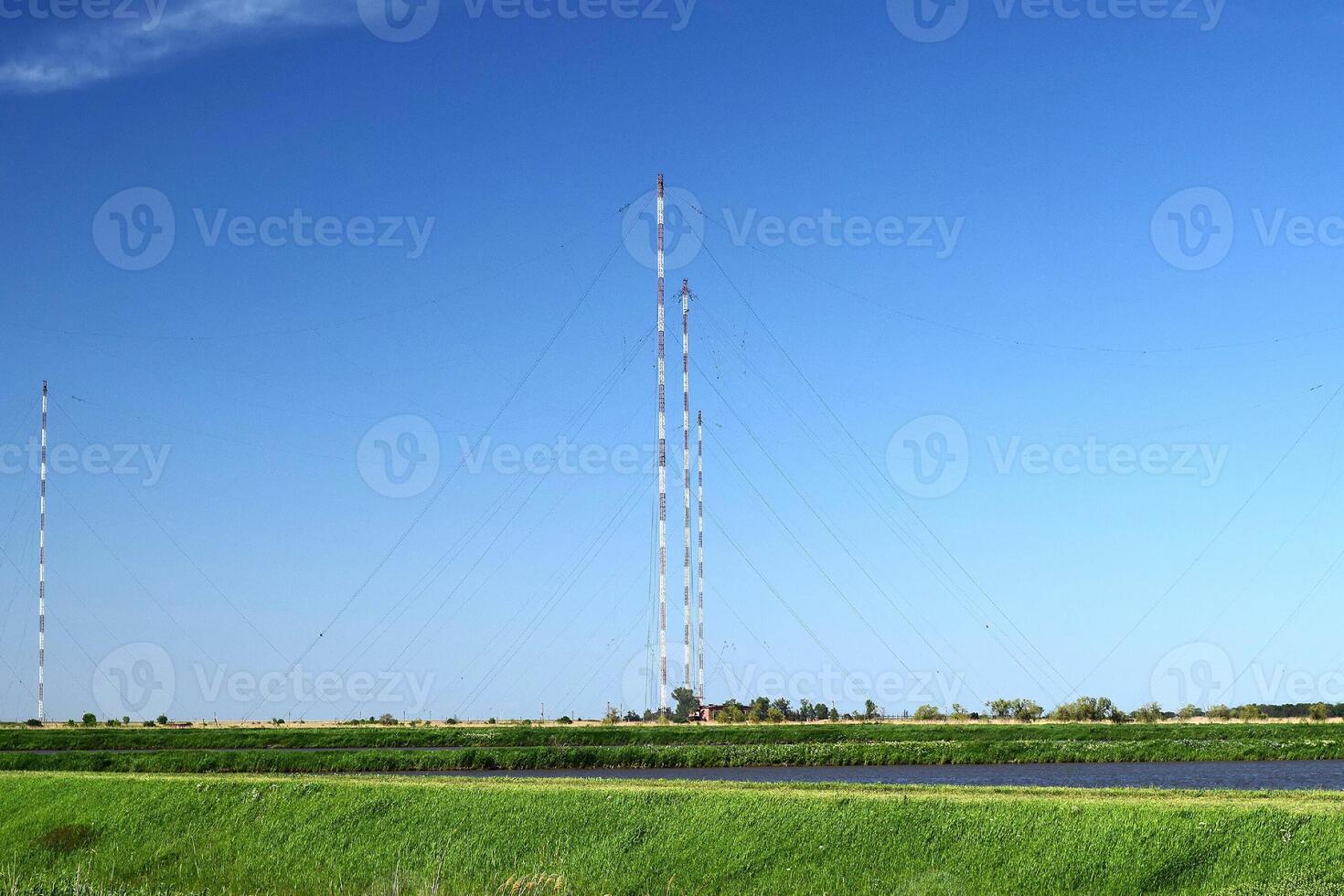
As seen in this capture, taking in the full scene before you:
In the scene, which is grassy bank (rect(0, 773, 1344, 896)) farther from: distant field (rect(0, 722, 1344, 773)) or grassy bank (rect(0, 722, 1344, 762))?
grassy bank (rect(0, 722, 1344, 762))

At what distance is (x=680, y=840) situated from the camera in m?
37.3

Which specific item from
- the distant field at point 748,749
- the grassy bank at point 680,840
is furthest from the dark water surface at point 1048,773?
the grassy bank at point 680,840

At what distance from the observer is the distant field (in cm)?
6656

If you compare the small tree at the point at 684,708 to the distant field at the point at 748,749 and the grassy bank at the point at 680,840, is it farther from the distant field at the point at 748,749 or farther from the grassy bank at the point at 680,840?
the grassy bank at the point at 680,840

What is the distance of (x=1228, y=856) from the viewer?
32594 mm

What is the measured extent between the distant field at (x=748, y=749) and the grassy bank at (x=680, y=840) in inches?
833

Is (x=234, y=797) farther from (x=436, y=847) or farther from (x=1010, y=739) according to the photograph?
(x=1010, y=739)

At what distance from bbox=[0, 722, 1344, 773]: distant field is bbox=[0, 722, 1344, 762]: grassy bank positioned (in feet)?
0.41

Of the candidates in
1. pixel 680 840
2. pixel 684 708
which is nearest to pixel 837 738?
pixel 684 708

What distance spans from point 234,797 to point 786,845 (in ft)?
64.4

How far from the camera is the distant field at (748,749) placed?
66562mm

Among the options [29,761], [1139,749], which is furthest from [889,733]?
[29,761]

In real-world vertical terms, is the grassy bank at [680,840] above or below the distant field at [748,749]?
below

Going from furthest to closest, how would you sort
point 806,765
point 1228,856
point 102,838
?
1. point 806,765
2. point 102,838
3. point 1228,856
